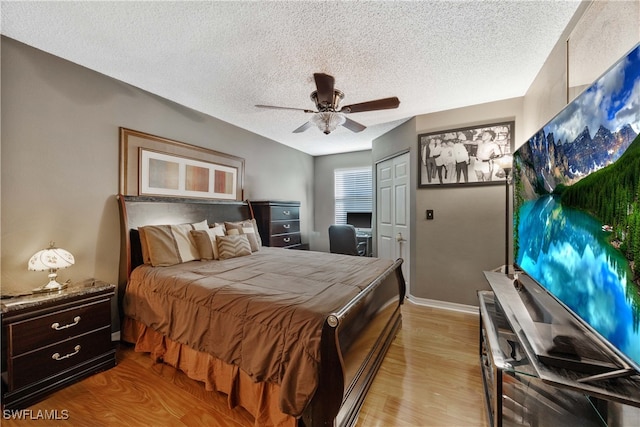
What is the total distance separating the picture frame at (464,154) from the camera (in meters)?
2.90

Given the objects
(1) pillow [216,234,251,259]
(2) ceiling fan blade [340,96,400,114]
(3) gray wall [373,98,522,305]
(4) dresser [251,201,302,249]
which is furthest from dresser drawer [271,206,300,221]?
(2) ceiling fan blade [340,96,400,114]

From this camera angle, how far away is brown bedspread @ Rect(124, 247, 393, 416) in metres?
1.24

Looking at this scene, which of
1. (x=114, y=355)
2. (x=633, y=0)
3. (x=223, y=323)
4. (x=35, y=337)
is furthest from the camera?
(x=114, y=355)

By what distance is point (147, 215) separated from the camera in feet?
8.50

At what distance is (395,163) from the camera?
389 cm

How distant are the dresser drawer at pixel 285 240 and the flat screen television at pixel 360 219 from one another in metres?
1.38

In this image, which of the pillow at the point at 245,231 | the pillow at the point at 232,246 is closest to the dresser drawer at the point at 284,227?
the pillow at the point at 245,231

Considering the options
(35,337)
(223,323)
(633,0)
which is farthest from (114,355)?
(633,0)

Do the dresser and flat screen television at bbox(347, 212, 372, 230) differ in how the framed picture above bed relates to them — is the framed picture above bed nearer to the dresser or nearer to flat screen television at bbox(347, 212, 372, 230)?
the dresser

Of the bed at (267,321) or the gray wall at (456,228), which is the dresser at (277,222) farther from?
the gray wall at (456,228)

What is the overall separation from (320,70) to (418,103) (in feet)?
4.52

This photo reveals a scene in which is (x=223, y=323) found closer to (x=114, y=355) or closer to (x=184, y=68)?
(x=114, y=355)

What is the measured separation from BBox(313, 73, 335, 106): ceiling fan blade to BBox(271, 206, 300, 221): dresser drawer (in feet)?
6.56

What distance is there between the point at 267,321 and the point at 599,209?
5.03 feet
